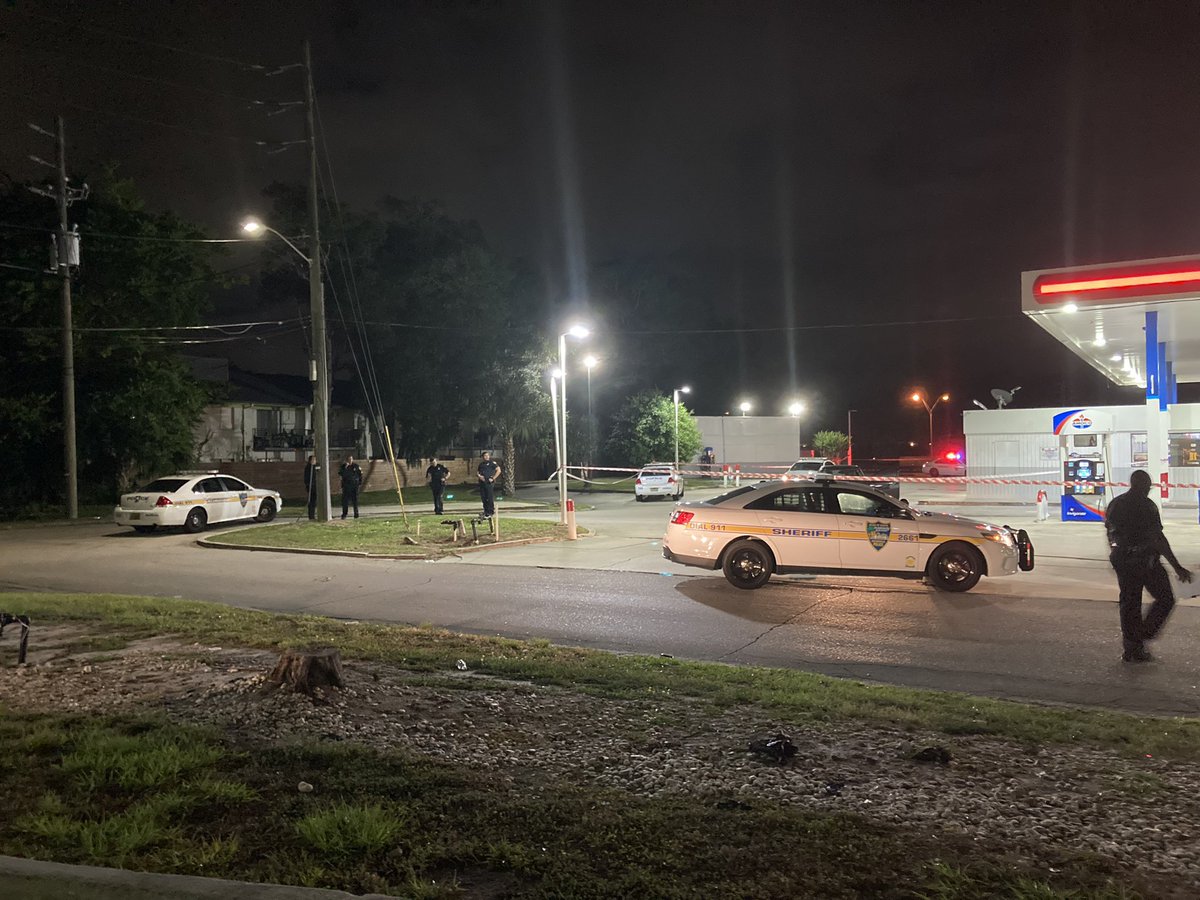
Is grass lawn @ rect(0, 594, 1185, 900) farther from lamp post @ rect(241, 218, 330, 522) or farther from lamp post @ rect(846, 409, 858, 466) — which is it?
lamp post @ rect(846, 409, 858, 466)

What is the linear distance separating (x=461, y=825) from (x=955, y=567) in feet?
30.9

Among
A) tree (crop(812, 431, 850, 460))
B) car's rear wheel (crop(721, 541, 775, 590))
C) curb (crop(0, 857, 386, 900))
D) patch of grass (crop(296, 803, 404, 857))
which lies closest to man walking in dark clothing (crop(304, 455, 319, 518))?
car's rear wheel (crop(721, 541, 775, 590))

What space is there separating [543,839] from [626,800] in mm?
603

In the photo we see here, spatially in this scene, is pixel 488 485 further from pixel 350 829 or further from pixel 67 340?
pixel 350 829

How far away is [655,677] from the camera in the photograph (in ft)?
23.8

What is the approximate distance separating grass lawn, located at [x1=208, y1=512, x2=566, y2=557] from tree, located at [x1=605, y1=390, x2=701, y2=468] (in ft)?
93.2

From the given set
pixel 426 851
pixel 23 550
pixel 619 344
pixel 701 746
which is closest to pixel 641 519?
pixel 23 550

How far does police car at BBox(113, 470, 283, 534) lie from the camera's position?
70.6 feet

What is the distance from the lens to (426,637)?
29.4 ft

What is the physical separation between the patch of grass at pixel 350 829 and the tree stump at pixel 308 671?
2316 mm

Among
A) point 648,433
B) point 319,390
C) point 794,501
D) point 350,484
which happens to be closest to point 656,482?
point 350,484

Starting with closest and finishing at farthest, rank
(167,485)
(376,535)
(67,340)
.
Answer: (376,535) < (167,485) < (67,340)

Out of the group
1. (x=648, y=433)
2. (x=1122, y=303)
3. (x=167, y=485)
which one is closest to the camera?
(x=1122, y=303)

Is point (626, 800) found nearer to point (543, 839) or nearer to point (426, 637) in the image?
point (543, 839)
